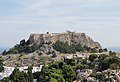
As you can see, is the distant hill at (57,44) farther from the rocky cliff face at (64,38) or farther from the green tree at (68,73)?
the green tree at (68,73)

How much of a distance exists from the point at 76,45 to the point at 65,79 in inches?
2698

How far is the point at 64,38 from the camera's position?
131 m

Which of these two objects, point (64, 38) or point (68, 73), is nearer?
A: point (68, 73)

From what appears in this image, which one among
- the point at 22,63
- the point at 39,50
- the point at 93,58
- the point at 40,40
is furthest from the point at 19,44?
the point at 93,58

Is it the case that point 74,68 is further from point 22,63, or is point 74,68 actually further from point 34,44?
point 34,44

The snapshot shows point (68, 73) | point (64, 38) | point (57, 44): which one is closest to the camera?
point (68, 73)

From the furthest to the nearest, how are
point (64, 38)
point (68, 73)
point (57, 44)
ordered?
point (64, 38) < point (57, 44) < point (68, 73)

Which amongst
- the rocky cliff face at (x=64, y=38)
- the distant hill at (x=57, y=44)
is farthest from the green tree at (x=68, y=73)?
the rocky cliff face at (x=64, y=38)

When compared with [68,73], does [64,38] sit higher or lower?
higher

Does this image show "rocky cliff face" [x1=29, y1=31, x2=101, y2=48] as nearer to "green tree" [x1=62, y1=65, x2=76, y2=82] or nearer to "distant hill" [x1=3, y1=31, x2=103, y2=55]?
"distant hill" [x1=3, y1=31, x2=103, y2=55]

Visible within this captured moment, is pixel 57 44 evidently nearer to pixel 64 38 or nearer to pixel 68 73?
pixel 64 38

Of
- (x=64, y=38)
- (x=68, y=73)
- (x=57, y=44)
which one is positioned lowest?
(x=68, y=73)

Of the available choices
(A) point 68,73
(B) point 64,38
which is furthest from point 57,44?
(A) point 68,73

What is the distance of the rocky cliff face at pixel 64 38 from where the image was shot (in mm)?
129250
